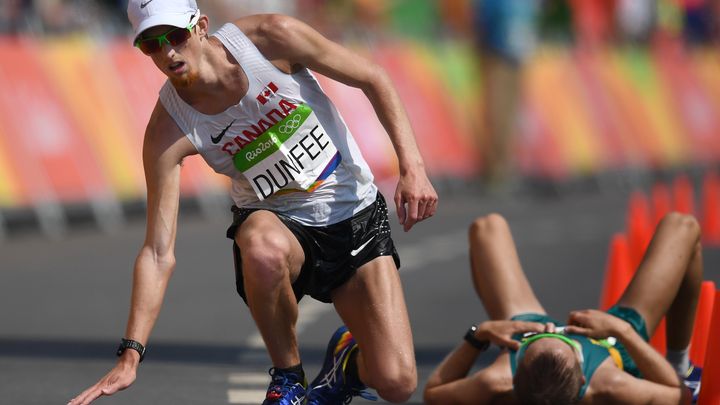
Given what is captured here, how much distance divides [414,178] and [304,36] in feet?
2.65

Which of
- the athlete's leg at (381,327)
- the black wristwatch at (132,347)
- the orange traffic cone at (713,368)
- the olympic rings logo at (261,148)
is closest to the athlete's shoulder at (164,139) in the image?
the olympic rings logo at (261,148)

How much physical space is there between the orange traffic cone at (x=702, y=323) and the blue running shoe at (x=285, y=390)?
2.31 meters

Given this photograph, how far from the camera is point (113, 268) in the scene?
14.8 m

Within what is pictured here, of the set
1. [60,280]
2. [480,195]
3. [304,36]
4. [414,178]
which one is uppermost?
[304,36]

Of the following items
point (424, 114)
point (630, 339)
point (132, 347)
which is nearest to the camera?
point (132, 347)

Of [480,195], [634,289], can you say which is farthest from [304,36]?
[480,195]

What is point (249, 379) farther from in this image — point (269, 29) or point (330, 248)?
point (269, 29)

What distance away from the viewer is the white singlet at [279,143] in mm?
7074

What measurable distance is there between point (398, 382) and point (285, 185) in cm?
99

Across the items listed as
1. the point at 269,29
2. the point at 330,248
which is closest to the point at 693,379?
the point at 330,248

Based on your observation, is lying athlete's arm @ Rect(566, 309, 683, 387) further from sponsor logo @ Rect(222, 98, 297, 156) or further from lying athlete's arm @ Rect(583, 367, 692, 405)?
sponsor logo @ Rect(222, 98, 297, 156)

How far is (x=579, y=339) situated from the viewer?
7.38 m

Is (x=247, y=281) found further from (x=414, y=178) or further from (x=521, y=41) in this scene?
(x=521, y=41)

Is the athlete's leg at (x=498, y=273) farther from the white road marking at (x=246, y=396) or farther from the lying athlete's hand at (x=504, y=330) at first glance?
the white road marking at (x=246, y=396)
